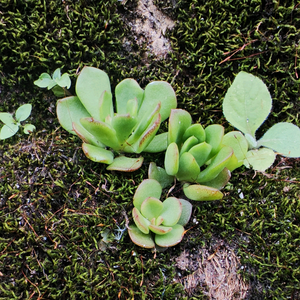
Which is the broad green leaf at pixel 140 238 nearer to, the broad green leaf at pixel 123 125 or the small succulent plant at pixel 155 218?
the small succulent plant at pixel 155 218

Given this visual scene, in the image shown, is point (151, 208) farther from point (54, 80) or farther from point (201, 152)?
point (54, 80)

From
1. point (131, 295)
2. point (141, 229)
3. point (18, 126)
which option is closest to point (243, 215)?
point (141, 229)

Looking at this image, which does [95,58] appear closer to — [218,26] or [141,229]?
[218,26]

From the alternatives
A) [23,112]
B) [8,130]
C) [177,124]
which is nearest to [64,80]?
[23,112]

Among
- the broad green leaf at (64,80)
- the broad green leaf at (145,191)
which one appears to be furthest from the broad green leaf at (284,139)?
the broad green leaf at (64,80)

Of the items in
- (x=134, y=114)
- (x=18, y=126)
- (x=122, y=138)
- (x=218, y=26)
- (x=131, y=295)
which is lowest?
(x=131, y=295)

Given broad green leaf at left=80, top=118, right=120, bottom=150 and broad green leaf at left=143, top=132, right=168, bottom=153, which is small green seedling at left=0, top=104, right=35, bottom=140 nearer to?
broad green leaf at left=80, top=118, right=120, bottom=150

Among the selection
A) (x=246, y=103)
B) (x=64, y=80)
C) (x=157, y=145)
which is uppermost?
(x=246, y=103)
